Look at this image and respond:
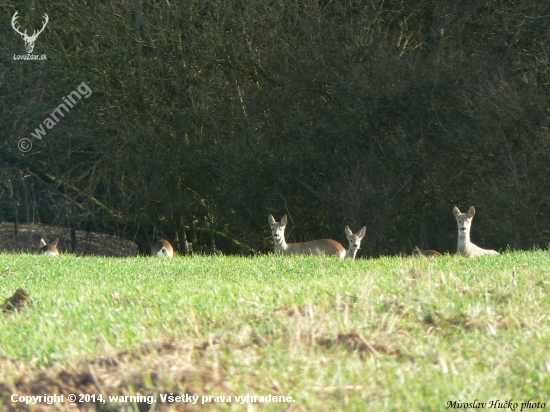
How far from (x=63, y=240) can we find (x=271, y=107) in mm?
6376

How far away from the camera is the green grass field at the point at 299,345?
4.00 meters

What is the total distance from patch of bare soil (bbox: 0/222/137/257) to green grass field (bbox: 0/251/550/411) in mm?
13972

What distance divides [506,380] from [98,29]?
51.9 ft

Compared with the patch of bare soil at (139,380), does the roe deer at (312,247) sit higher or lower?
higher

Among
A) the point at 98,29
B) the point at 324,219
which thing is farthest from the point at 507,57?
the point at 98,29

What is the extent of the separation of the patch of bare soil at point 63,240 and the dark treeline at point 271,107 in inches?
47.5

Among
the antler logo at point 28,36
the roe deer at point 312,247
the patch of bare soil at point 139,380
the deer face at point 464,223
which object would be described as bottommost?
the patch of bare soil at point 139,380

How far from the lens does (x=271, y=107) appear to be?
18656 millimetres

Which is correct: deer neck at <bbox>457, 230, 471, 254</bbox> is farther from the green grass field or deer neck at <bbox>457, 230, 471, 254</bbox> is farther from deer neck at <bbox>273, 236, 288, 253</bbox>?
A: the green grass field

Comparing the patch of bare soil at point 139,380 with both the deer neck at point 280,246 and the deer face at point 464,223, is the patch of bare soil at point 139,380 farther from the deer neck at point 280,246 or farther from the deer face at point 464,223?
the deer neck at point 280,246

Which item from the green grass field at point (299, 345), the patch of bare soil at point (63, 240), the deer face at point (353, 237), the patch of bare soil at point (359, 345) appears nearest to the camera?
the green grass field at point (299, 345)

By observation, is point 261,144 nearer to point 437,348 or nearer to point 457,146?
point 457,146

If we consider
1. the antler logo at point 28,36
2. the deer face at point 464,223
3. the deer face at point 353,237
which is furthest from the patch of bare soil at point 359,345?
the antler logo at point 28,36

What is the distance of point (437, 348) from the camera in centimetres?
457
